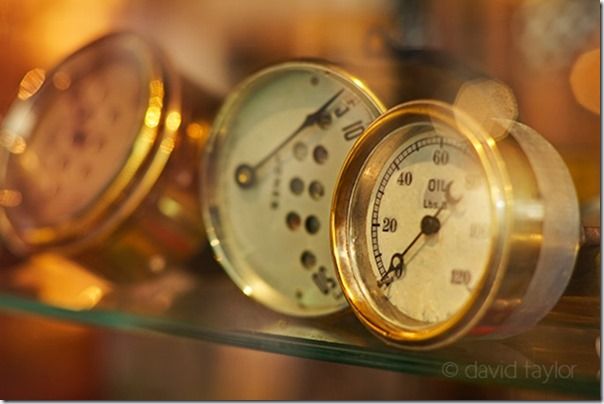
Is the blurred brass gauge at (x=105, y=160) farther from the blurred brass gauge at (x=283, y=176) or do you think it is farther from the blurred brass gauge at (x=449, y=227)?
the blurred brass gauge at (x=449, y=227)

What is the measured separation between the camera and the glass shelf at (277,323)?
0.60m

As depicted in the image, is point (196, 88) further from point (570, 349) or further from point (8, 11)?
point (570, 349)

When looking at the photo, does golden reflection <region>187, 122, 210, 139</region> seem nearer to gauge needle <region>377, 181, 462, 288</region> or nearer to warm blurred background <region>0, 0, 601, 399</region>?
warm blurred background <region>0, 0, 601, 399</region>

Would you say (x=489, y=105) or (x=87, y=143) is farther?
(x=87, y=143)

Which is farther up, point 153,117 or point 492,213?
point 153,117

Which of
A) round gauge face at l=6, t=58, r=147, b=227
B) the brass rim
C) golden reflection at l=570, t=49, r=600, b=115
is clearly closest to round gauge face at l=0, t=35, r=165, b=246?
round gauge face at l=6, t=58, r=147, b=227

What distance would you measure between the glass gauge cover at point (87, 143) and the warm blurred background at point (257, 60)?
0.13 feet

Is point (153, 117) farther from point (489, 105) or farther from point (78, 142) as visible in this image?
point (489, 105)

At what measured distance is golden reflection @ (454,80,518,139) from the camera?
0.60 metres

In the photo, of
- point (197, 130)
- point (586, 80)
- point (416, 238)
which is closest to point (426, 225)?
point (416, 238)

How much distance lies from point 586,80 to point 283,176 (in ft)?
1.22

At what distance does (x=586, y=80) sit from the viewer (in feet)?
3.07

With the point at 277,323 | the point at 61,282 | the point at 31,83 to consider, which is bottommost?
the point at 277,323

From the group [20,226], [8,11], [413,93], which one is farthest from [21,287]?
[413,93]
